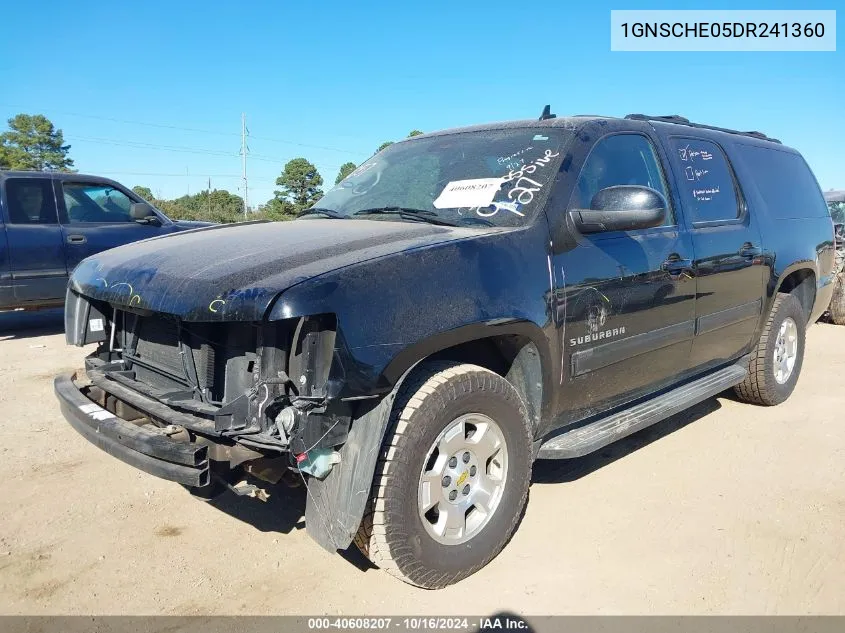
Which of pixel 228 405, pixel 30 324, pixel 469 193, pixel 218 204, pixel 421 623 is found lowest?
pixel 421 623

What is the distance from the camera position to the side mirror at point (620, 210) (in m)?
2.94

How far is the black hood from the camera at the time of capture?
2.20 m

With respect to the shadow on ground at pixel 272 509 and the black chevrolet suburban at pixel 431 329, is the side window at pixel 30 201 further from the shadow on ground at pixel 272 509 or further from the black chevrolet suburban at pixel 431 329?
the shadow on ground at pixel 272 509

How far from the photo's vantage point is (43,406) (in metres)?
4.79

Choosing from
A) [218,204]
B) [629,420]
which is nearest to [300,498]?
[629,420]

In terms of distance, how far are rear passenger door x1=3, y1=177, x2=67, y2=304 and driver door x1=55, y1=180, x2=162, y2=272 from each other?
11 cm

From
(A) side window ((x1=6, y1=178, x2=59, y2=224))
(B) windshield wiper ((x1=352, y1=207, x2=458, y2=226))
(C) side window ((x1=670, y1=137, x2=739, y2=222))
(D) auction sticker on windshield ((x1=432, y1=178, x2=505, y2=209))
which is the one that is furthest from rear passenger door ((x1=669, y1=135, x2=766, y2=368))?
(A) side window ((x1=6, y1=178, x2=59, y2=224))

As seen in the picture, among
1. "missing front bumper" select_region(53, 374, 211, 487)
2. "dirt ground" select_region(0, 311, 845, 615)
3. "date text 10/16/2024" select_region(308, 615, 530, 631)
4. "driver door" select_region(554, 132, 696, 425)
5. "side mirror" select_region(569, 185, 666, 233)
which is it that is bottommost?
"date text 10/16/2024" select_region(308, 615, 530, 631)

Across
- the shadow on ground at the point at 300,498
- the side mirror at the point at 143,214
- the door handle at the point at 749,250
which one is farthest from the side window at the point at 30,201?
the door handle at the point at 749,250

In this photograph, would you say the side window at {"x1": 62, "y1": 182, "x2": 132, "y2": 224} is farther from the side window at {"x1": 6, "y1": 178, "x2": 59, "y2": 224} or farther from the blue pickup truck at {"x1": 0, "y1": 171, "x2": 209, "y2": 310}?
the side window at {"x1": 6, "y1": 178, "x2": 59, "y2": 224}

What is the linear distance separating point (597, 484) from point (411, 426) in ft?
5.44

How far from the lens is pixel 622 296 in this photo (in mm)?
3150

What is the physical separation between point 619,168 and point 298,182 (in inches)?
1213

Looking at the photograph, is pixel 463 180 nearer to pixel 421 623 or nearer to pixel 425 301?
pixel 425 301
